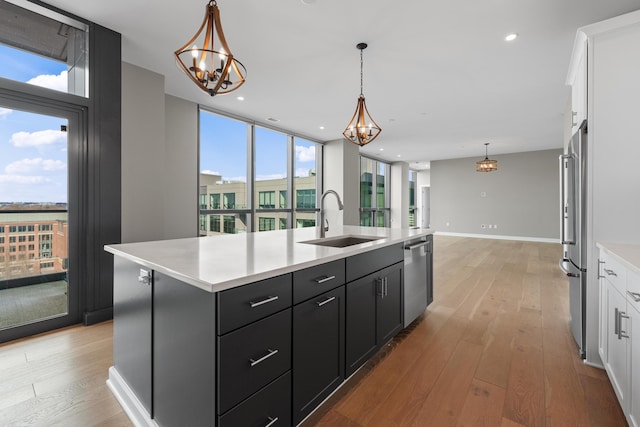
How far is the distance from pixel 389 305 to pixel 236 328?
148 centimetres

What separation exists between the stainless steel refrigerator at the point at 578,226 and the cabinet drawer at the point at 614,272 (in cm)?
26

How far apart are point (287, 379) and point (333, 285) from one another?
0.53m

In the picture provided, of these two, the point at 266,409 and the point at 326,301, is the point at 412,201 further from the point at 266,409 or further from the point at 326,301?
the point at 266,409

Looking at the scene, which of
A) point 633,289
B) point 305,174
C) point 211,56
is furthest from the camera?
point 305,174

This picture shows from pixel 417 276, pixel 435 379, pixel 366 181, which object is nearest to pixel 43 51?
pixel 417 276

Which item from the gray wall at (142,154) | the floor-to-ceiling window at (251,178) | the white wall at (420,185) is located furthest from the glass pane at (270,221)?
the white wall at (420,185)

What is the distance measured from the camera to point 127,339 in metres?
1.65

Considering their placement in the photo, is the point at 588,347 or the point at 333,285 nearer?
the point at 333,285

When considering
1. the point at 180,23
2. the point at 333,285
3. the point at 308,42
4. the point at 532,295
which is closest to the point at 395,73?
the point at 308,42

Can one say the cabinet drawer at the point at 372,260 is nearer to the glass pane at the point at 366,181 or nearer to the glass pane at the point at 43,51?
the glass pane at the point at 43,51

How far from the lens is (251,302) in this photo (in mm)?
1171

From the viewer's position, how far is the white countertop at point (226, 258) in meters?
1.14

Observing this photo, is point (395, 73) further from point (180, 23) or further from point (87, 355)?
point (87, 355)

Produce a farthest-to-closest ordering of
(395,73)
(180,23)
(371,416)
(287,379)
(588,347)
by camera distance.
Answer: (395,73) < (180,23) < (588,347) < (371,416) < (287,379)
